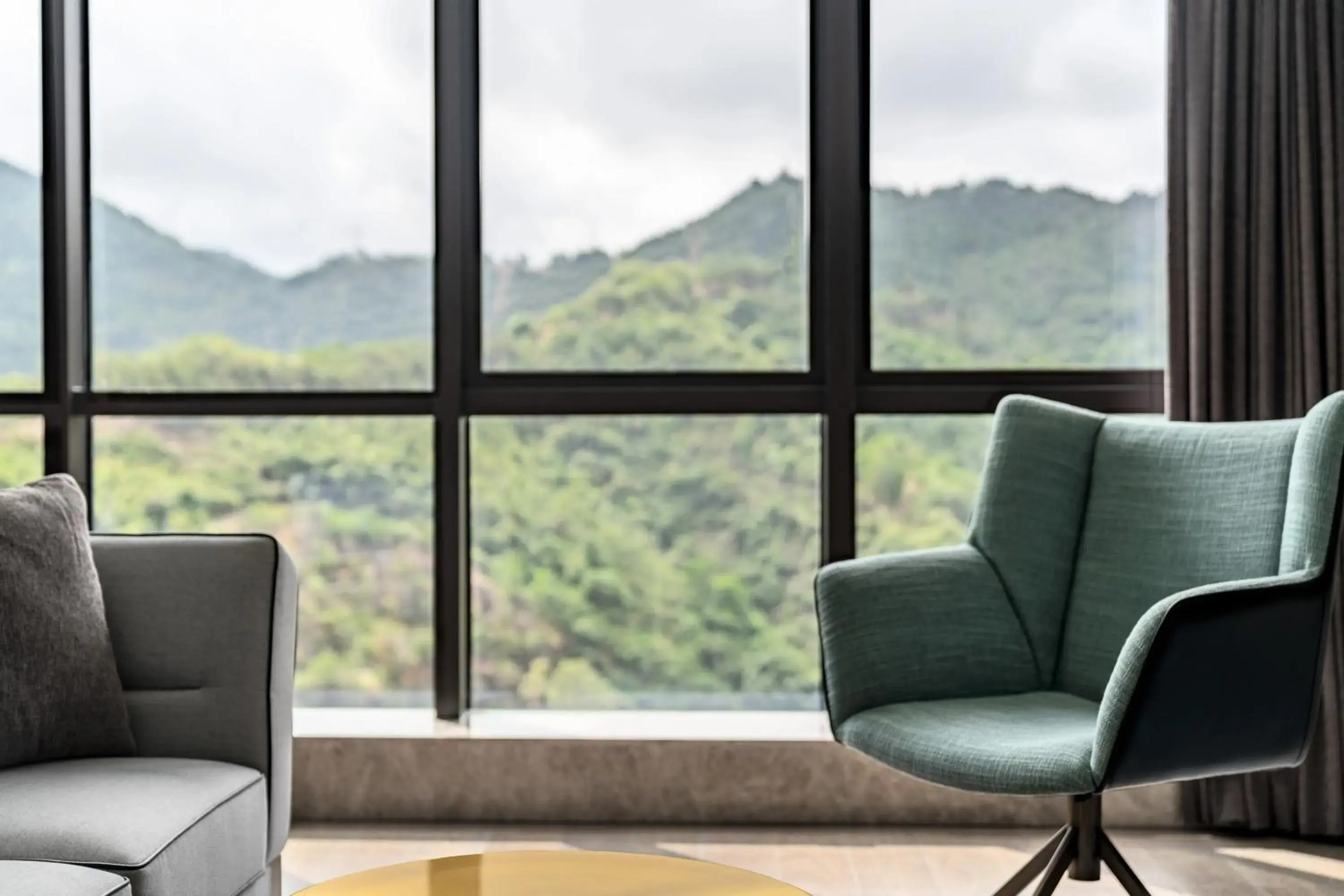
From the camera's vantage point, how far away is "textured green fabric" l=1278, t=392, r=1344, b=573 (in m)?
2.22

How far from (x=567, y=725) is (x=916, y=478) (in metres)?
1.10

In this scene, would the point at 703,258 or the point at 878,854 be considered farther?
the point at 703,258

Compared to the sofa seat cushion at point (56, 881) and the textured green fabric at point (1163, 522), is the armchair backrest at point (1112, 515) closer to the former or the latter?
the textured green fabric at point (1163, 522)

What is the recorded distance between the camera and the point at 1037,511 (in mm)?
2686

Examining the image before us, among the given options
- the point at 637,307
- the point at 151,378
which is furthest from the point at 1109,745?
the point at 151,378

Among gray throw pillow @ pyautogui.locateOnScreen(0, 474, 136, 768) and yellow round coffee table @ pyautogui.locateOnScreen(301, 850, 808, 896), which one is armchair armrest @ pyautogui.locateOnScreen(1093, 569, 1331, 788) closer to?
yellow round coffee table @ pyautogui.locateOnScreen(301, 850, 808, 896)

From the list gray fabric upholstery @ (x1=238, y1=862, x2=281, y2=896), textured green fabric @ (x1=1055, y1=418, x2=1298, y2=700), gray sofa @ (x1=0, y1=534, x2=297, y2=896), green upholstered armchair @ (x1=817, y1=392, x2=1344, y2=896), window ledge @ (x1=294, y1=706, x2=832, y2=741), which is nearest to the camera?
gray sofa @ (x1=0, y1=534, x2=297, y2=896)

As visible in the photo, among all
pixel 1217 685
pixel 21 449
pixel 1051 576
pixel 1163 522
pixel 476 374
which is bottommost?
pixel 1217 685

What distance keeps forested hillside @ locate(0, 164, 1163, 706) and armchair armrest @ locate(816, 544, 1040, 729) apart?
2.60 ft

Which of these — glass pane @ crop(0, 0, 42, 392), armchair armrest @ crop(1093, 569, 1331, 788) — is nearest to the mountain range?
glass pane @ crop(0, 0, 42, 392)

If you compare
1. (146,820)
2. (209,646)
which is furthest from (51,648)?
(146,820)

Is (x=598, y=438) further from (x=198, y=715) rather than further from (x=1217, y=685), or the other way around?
(x=1217, y=685)

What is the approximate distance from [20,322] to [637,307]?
5.44 ft

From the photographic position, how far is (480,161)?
343cm
